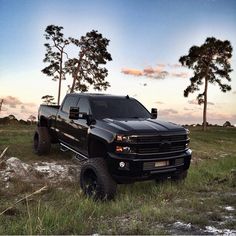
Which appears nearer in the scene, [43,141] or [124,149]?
[124,149]

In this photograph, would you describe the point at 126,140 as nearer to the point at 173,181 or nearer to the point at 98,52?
the point at 173,181

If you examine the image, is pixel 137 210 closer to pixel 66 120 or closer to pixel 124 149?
pixel 124 149

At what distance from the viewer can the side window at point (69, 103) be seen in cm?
1091

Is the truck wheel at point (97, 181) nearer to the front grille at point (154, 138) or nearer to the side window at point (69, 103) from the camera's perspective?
the front grille at point (154, 138)

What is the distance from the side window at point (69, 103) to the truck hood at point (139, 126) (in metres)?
2.07

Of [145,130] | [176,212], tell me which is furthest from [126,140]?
[176,212]

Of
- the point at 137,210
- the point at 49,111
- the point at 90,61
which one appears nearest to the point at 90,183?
the point at 137,210

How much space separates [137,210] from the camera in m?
6.76

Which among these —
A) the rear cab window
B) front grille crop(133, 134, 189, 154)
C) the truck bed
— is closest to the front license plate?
front grille crop(133, 134, 189, 154)

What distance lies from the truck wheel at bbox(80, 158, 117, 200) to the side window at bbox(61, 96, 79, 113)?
8.79ft

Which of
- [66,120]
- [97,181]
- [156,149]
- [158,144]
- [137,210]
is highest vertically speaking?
[66,120]

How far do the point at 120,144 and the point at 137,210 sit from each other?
1806 mm

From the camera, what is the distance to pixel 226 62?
40.3 metres

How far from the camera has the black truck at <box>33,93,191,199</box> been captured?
26.8 feet
